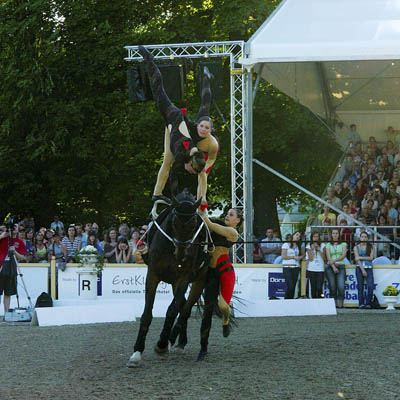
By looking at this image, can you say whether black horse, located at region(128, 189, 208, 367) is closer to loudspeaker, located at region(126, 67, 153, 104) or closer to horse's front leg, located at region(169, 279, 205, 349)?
horse's front leg, located at region(169, 279, 205, 349)

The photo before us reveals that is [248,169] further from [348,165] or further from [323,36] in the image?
[348,165]

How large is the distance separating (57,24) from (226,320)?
17860mm

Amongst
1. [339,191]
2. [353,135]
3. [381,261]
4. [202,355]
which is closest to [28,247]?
[339,191]

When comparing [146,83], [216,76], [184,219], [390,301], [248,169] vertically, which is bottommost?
[390,301]

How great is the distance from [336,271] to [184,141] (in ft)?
27.0

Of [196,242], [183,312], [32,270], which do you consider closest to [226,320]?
[183,312]

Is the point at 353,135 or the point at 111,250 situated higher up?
the point at 353,135

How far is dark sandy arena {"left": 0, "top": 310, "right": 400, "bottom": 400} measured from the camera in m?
6.55

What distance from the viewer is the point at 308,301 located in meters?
14.7

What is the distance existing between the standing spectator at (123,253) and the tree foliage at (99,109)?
24.0 feet

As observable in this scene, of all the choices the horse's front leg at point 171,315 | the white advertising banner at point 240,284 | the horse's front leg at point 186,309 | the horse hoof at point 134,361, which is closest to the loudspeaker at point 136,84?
the white advertising banner at point 240,284

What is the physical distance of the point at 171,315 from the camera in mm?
8773

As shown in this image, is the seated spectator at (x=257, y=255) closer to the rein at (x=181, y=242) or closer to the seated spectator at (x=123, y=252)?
the seated spectator at (x=123, y=252)

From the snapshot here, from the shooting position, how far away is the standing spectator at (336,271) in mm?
15898
